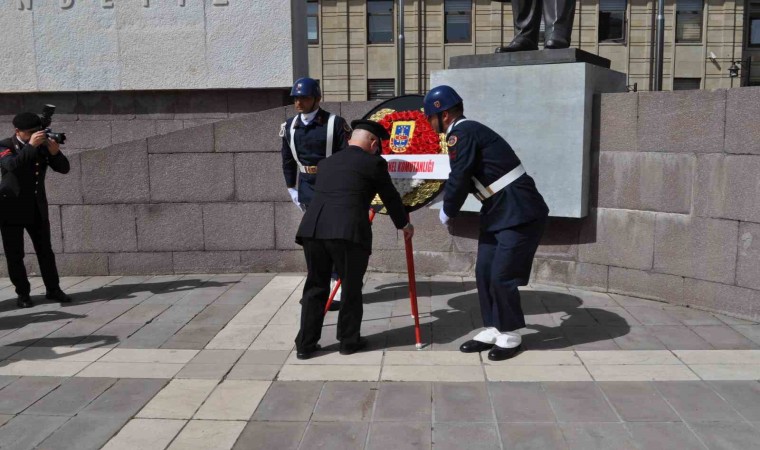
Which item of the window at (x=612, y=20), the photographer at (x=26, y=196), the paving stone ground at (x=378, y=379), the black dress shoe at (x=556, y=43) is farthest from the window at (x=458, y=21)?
the photographer at (x=26, y=196)

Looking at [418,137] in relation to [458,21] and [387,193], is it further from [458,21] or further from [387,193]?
[458,21]

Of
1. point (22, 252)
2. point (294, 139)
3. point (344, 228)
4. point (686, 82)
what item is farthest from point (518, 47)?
point (686, 82)

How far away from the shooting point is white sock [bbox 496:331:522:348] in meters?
4.86

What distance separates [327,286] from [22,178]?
341 cm

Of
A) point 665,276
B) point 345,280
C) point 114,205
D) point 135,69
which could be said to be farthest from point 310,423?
point 135,69

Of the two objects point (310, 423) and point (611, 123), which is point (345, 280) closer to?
point (310, 423)

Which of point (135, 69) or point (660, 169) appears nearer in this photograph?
point (660, 169)

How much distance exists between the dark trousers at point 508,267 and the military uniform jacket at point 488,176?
0.09m

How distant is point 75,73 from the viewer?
28.9ft

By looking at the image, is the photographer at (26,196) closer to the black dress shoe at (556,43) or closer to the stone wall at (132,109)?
the stone wall at (132,109)

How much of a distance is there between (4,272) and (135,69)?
2.91 meters

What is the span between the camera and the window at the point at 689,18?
1288 inches

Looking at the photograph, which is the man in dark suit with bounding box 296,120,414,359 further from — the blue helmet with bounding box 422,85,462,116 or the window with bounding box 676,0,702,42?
the window with bounding box 676,0,702,42

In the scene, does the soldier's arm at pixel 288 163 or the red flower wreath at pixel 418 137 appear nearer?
the soldier's arm at pixel 288 163
